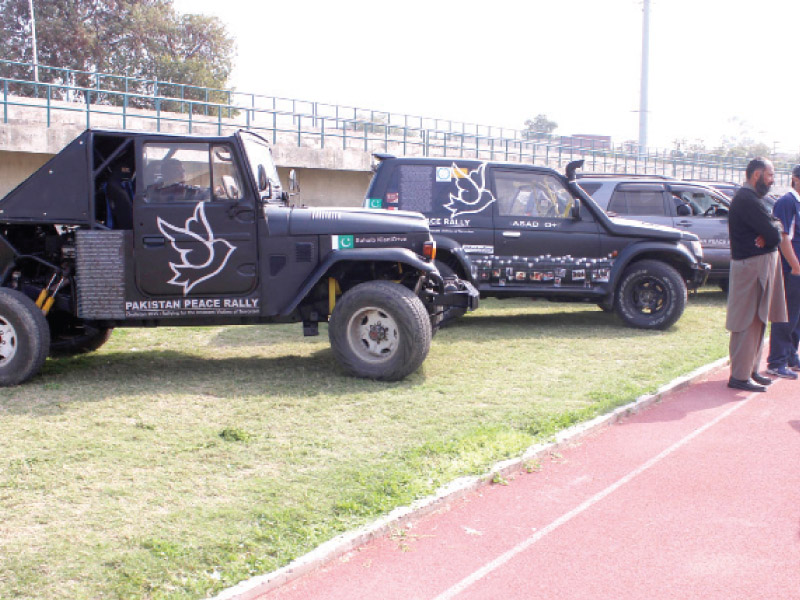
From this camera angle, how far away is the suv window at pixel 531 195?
1073 centimetres

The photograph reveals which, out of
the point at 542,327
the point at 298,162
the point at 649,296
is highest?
the point at 298,162

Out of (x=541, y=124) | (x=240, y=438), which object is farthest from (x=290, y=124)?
(x=541, y=124)

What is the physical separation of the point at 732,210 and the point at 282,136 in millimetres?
18825

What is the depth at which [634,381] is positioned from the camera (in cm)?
764

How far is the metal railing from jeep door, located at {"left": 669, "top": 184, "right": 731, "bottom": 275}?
8365 mm

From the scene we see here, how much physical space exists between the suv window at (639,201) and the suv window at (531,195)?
10.7 ft

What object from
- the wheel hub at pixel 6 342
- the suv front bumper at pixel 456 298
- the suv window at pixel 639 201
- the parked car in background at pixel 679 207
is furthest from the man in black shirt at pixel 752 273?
the wheel hub at pixel 6 342

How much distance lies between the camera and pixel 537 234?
10688mm

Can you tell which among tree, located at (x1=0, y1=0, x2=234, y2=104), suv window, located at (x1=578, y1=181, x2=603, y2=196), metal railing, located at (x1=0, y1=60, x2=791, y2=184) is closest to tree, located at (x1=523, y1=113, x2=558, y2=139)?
metal railing, located at (x1=0, y1=60, x2=791, y2=184)

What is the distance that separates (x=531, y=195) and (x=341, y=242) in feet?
13.2

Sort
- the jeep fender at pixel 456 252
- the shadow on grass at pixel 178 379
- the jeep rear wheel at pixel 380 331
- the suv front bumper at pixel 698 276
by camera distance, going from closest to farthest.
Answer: the shadow on grass at pixel 178 379
the jeep rear wheel at pixel 380 331
the jeep fender at pixel 456 252
the suv front bumper at pixel 698 276

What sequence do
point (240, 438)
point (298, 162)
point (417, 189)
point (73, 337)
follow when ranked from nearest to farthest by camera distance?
point (240, 438), point (73, 337), point (417, 189), point (298, 162)

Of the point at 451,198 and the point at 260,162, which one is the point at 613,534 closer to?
the point at 260,162

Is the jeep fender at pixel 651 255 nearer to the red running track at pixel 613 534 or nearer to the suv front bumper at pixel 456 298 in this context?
the suv front bumper at pixel 456 298
